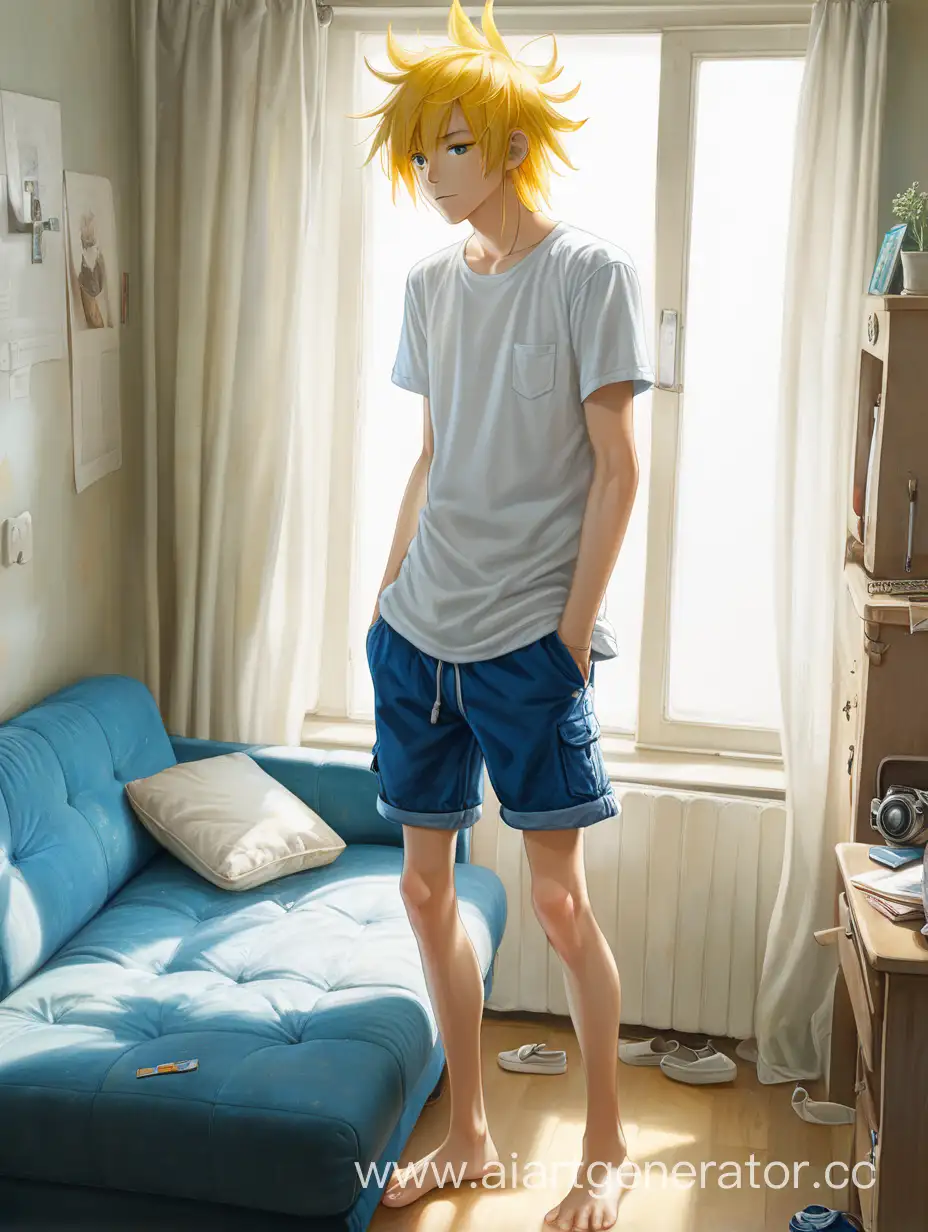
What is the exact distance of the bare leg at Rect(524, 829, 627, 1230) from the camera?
80.7 inches

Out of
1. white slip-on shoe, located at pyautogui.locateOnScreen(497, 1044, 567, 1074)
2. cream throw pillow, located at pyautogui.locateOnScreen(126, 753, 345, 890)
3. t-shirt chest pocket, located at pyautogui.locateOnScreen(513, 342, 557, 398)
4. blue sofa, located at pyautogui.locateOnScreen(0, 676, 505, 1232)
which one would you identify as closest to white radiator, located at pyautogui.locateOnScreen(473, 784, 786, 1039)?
white slip-on shoe, located at pyautogui.locateOnScreen(497, 1044, 567, 1074)

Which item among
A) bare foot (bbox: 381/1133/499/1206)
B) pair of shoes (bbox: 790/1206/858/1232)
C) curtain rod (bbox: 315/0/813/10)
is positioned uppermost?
curtain rod (bbox: 315/0/813/10)

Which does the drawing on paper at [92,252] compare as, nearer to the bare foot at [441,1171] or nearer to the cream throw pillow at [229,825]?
the cream throw pillow at [229,825]

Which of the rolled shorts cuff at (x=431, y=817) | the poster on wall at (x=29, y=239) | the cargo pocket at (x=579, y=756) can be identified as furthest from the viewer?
the poster on wall at (x=29, y=239)

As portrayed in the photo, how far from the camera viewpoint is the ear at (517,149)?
1892 mm

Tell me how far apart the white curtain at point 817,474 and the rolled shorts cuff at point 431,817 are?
0.90m

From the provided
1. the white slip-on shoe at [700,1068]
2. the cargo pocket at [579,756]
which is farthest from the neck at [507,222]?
the white slip-on shoe at [700,1068]

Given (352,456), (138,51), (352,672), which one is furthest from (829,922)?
(138,51)

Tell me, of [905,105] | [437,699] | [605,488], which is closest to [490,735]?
[437,699]

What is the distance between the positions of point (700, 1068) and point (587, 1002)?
80cm

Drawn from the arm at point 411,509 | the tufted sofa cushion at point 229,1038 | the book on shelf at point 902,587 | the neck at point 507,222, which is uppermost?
the neck at point 507,222

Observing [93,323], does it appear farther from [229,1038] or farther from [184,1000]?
[229,1038]

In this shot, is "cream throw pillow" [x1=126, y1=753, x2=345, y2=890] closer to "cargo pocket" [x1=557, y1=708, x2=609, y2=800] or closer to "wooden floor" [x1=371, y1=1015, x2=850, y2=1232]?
"wooden floor" [x1=371, y1=1015, x2=850, y2=1232]

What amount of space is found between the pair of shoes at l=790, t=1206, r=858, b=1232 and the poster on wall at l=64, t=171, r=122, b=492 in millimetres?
1890
